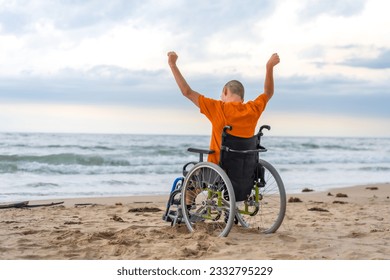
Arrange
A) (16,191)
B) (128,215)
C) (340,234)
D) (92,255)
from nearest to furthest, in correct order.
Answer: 1. (92,255)
2. (340,234)
3. (128,215)
4. (16,191)

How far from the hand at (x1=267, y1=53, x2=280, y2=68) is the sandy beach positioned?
4.87 ft

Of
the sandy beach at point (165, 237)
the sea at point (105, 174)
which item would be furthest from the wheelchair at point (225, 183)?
the sea at point (105, 174)

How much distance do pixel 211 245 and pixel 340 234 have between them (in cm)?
157

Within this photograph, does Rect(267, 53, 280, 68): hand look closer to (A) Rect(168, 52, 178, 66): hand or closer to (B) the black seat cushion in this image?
(B) the black seat cushion

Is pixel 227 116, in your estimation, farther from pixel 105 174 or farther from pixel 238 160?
pixel 105 174

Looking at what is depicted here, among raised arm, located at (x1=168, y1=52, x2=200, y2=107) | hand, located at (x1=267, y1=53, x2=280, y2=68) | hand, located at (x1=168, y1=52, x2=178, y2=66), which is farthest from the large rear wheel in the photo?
hand, located at (x1=267, y1=53, x2=280, y2=68)

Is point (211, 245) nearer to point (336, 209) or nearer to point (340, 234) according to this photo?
point (340, 234)

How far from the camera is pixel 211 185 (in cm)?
443

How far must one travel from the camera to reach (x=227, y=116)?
438cm

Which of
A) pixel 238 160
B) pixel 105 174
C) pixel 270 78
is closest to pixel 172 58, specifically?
pixel 270 78

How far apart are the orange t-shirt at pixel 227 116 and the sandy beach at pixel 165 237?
2.58 ft

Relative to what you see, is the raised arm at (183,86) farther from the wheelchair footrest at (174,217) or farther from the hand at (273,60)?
the wheelchair footrest at (174,217)

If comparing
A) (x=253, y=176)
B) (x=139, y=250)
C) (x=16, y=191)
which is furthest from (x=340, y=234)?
(x=16, y=191)

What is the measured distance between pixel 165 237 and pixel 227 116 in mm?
1153
